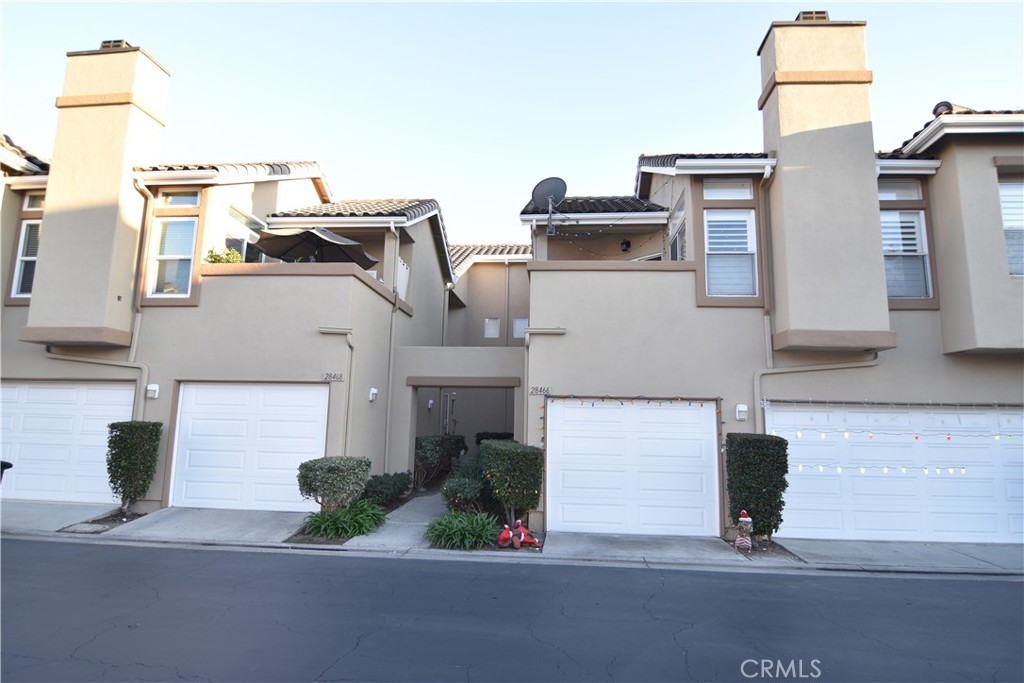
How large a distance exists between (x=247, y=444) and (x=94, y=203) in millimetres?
5396

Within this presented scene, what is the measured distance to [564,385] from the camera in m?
10.1

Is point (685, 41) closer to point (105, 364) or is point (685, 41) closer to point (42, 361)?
point (105, 364)

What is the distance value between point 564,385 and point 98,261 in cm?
889

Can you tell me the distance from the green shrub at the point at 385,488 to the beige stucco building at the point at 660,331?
757 mm

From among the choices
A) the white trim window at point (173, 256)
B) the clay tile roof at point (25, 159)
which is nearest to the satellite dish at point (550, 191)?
the white trim window at point (173, 256)

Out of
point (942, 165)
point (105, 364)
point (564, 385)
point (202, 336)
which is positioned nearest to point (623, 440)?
point (564, 385)

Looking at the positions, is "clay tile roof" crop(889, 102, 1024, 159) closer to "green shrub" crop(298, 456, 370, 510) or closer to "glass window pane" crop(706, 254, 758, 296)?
"glass window pane" crop(706, 254, 758, 296)

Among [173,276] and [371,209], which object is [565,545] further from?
[371,209]

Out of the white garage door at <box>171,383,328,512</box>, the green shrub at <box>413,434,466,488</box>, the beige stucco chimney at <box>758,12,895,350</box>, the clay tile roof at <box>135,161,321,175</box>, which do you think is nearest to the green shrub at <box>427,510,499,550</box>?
the white garage door at <box>171,383,328,512</box>

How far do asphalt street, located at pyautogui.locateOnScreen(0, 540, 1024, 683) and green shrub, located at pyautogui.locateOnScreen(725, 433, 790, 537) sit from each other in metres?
1.16

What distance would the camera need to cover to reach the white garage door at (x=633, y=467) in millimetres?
9609

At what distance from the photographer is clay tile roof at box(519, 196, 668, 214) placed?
13344 millimetres

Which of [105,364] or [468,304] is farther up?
[468,304]

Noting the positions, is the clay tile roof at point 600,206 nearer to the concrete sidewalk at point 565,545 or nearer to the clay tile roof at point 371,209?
the clay tile roof at point 371,209
